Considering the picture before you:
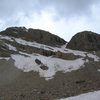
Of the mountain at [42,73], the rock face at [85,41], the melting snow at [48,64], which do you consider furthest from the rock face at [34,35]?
the melting snow at [48,64]

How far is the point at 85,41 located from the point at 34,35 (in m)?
14.7

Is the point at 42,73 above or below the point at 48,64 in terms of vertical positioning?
below

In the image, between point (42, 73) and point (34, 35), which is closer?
point (42, 73)

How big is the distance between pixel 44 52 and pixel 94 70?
18.9 m

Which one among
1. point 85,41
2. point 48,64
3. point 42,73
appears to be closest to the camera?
point 42,73

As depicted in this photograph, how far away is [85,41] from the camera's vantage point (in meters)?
77.1

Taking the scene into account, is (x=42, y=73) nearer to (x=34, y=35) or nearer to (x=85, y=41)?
(x=85, y=41)

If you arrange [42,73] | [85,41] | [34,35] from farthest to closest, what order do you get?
[34,35] → [85,41] → [42,73]

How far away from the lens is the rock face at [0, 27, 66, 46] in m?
80.2

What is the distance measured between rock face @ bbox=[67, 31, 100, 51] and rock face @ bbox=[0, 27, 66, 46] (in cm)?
541

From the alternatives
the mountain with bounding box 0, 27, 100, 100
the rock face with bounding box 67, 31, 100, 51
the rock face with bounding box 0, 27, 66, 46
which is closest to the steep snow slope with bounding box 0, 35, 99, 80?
the mountain with bounding box 0, 27, 100, 100

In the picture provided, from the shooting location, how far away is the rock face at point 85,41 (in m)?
75.0

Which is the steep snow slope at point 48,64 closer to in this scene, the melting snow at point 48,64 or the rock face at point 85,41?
the melting snow at point 48,64

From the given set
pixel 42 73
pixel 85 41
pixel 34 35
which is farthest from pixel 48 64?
pixel 34 35
